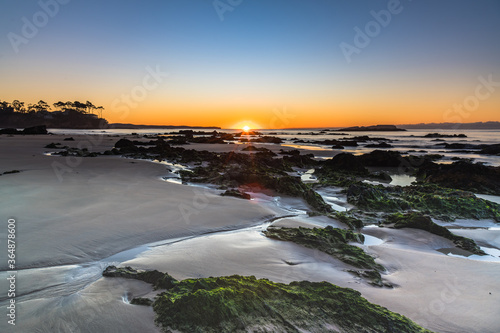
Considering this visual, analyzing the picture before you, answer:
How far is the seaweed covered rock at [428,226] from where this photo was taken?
4.54m

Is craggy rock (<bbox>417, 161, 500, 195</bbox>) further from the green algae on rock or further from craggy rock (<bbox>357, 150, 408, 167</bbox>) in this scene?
the green algae on rock

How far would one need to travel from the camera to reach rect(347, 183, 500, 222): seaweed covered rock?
21.3 ft

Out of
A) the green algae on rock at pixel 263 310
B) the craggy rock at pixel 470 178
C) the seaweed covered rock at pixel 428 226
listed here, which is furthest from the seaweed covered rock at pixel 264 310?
the craggy rock at pixel 470 178

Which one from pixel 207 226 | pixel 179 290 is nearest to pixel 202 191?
pixel 207 226

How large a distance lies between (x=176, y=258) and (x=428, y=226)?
15.2 ft

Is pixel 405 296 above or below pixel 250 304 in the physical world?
below

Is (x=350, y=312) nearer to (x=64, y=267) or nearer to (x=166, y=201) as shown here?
(x=64, y=267)

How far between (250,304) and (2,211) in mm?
4911

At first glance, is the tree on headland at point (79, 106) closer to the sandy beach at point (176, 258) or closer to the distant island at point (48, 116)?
the distant island at point (48, 116)

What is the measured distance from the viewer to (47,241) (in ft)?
12.1

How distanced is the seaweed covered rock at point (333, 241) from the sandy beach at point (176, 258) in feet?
0.42

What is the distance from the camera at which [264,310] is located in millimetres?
2203

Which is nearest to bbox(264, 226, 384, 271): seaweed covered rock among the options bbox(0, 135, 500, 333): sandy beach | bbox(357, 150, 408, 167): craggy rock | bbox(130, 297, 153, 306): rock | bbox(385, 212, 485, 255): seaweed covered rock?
bbox(0, 135, 500, 333): sandy beach

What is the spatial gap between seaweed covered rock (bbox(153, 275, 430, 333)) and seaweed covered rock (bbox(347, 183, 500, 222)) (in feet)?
16.3
